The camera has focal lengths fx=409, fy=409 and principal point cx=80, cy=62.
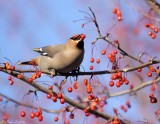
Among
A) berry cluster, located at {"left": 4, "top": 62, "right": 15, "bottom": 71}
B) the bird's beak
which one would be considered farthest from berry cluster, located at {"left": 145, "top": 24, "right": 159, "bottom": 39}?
berry cluster, located at {"left": 4, "top": 62, "right": 15, "bottom": 71}

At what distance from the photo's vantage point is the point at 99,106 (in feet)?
15.5

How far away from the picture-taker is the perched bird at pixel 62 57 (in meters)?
3.89

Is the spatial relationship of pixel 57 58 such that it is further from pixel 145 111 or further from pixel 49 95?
pixel 145 111

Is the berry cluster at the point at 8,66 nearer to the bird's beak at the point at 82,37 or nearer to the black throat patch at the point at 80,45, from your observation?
the bird's beak at the point at 82,37

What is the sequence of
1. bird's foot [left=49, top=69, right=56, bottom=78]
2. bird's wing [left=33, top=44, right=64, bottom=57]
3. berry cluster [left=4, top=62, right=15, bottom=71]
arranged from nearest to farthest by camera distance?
berry cluster [left=4, top=62, right=15, bottom=71] → bird's foot [left=49, top=69, right=56, bottom=78] → bird's wing [left=33, top=44, right=64, bottom=57]

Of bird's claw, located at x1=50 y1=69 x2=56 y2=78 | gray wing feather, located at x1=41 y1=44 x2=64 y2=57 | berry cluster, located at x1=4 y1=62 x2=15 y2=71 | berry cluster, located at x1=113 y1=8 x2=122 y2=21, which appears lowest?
berry cluster, located at x1=4 y1=62 x2=15 y2=71

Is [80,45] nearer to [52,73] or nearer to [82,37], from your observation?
[82,37]

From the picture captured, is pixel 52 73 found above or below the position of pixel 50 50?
below

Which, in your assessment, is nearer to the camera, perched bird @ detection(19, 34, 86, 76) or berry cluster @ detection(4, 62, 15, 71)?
berry cluster @ detection(4, 62, 15, 71)

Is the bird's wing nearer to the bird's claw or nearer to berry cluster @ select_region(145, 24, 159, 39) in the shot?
the bird's claw

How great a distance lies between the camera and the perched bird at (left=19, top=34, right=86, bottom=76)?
389cm

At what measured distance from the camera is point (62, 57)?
4012 millimetres

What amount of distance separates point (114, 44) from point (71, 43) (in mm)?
1051

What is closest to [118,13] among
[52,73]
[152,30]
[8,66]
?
[152,30]
